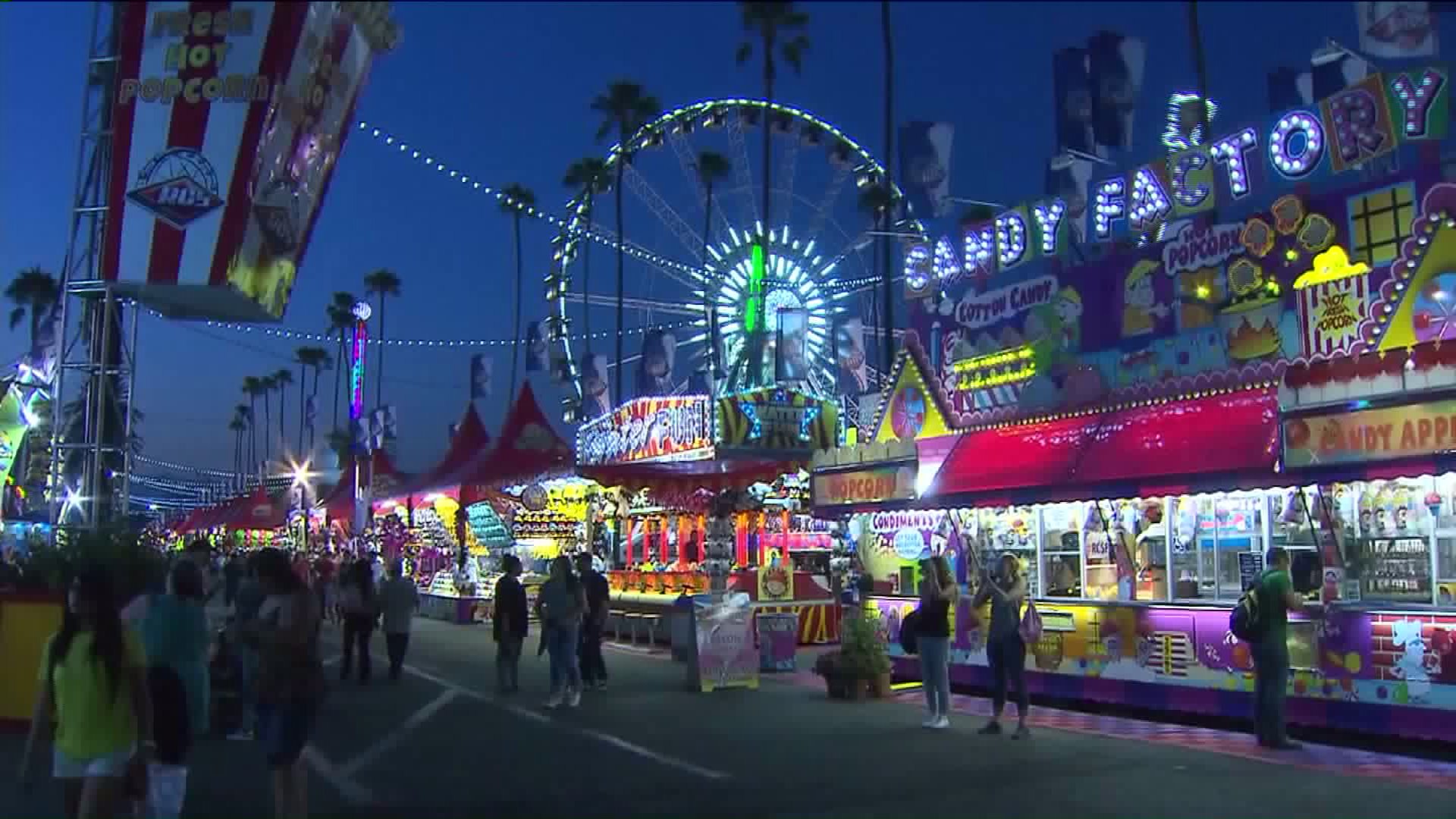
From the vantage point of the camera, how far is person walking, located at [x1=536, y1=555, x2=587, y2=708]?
1462 cm

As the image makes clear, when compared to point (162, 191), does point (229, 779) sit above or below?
below

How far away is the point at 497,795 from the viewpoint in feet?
30.1

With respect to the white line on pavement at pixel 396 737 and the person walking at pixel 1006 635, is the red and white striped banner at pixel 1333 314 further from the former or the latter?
the white line on pavement at pixel 396 737

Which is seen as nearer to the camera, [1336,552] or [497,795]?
[497,795]

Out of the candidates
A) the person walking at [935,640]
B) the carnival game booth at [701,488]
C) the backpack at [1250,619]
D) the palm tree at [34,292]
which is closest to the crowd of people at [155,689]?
the person walking at [935,640]

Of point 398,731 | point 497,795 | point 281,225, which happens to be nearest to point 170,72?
point 281,225

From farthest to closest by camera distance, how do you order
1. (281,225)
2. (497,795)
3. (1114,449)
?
Answer: (281,225), (1114,449), (497,795)

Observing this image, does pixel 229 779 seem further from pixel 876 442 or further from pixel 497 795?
pixel 876 442

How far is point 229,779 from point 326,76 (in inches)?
314

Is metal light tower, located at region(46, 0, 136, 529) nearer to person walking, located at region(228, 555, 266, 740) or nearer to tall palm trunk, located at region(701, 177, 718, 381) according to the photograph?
person walking, located at region(228, 555, 266, 740)

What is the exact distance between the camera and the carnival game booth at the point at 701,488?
23.4 meters

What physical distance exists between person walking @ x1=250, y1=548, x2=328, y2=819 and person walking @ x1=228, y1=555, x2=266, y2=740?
4543 mm

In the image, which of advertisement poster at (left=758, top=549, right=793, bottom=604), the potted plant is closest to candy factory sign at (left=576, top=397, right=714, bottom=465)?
advertisement poster at (left=758, top=549, right=793, bottom=604)

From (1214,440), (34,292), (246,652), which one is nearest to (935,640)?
(1214,440)
